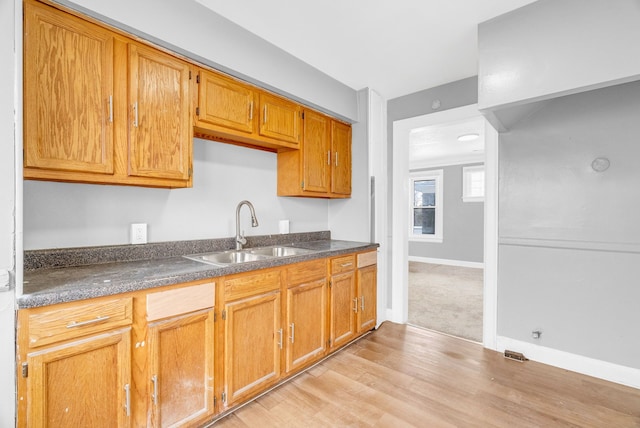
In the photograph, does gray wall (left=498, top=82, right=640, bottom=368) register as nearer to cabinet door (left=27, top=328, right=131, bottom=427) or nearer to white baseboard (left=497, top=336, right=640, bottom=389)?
white baseboard (left=497, top=336, right=640, bottom=389)

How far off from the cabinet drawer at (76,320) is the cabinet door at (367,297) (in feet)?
6.30

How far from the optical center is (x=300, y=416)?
1.72 meters

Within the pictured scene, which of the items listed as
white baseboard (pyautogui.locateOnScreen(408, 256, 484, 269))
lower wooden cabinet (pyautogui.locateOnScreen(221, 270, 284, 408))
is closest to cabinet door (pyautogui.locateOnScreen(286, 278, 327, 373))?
lower wooden cabinet (pyautogui.locateOnScreen(221, 270, 284, 408))

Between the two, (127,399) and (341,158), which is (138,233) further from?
(341,158)

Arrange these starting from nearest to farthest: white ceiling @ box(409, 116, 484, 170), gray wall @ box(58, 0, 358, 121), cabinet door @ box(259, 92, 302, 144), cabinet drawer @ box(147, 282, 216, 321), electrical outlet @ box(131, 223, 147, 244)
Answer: cabinet drawer @ box(147, 282, 216, 321) < gray wall @ box(58, 0, 358, 121) < electrical outlet @ box(131, 223, 147, 244) < cabinet door @ box(259, 92, 302, 144) < white ceiling @ box(409, 116, 484, 170)

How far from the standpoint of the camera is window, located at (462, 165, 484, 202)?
6316 millimetres

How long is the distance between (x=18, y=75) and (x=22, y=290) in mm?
826

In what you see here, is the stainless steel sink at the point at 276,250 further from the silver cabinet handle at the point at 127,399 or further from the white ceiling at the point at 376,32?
the white ceiling at the point at 376,32

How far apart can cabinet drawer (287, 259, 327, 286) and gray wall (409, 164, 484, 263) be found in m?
5.20

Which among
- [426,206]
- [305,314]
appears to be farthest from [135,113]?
[426,206]

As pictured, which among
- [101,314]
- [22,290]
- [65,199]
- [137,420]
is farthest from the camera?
[65,199]

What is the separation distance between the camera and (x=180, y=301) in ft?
4.79

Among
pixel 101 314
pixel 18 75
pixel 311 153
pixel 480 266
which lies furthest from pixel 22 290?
pixel 480 266

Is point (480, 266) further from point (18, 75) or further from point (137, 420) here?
point (18, 75)
